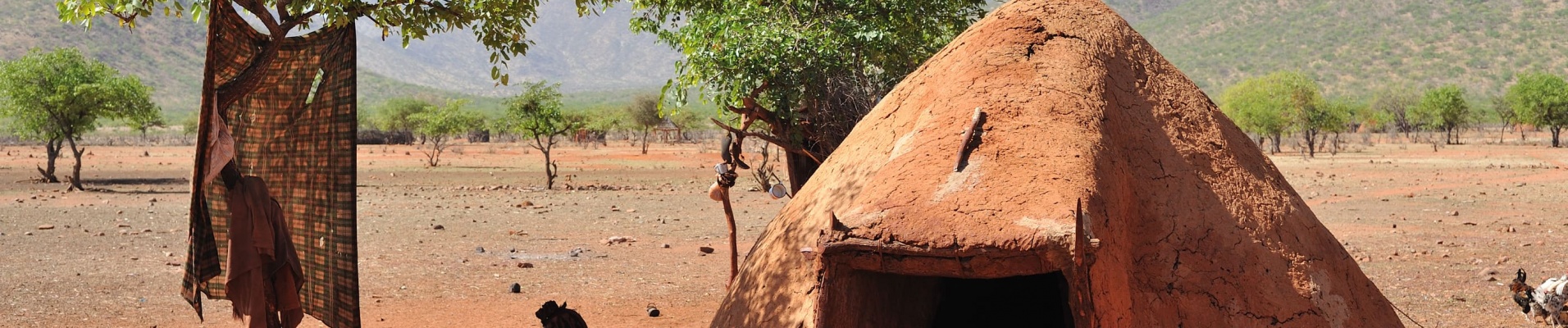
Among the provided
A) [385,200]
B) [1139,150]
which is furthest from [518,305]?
[385,200]

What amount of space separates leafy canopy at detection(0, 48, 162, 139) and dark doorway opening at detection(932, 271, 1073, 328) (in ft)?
82.9

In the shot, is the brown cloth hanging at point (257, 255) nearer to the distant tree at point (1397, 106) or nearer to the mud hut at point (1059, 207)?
the mud hut at point (1059, 207)

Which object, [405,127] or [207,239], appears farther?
[405,127]

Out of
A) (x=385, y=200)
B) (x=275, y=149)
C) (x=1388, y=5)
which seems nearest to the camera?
(x=275, y=149)

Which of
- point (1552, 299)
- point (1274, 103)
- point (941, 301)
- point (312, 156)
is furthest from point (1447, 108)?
point (312, 156)

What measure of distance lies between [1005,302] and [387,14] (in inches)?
158

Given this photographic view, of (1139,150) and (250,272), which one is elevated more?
(1139,150)

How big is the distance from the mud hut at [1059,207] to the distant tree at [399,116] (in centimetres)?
5497

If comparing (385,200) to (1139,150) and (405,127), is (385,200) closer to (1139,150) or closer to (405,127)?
(1139,150)

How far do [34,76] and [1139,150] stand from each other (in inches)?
1110

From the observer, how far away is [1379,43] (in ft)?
277

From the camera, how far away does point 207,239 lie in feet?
17.7

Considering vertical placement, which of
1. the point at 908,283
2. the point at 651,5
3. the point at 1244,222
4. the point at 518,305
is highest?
the point at 651,5

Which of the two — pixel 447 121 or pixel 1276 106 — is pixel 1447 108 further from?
pixel 447 121
